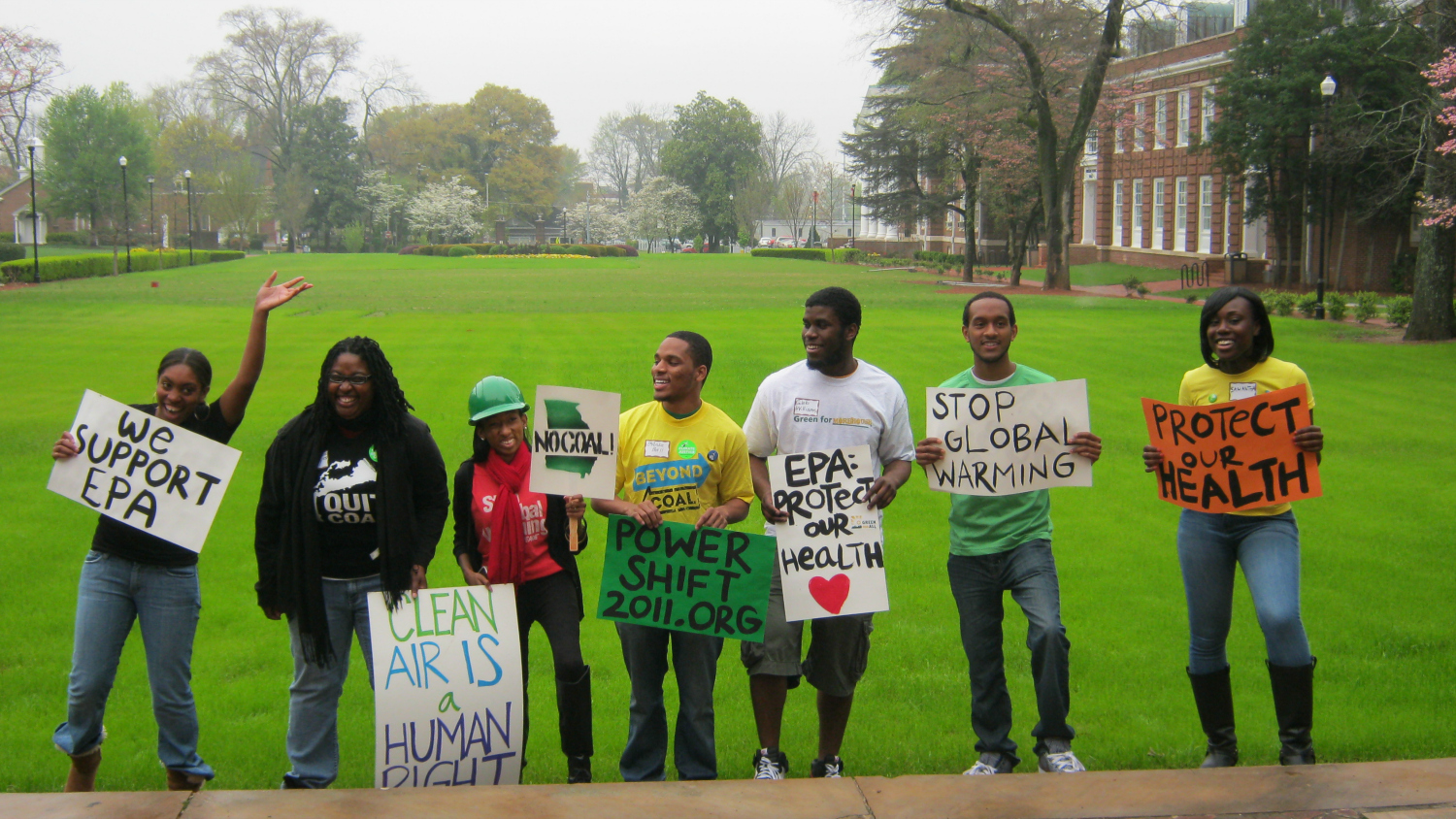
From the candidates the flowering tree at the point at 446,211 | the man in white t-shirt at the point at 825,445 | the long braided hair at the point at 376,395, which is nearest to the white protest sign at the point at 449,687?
the long braided hair at the point at 376,395

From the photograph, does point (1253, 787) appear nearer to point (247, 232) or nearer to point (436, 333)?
point (436, 333)

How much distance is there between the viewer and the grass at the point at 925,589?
18.1 feet

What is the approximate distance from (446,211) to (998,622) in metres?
109

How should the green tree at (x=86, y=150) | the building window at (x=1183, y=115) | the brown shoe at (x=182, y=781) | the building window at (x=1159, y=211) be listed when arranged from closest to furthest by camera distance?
the brown shoe at (x=182, y=781)
the building window at (x=1183, y=115)
the building window at (x=1159, y=211)
the green tree at (x=86, y=150)

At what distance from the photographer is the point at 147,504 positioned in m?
4.64

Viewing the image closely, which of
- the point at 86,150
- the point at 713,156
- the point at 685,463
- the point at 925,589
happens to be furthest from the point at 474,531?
the point at 713,156

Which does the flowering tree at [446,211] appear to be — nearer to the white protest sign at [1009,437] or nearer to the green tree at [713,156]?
the green tree at [713,156]

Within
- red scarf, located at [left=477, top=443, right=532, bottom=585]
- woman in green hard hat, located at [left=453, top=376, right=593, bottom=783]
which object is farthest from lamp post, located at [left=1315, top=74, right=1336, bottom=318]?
red scarf, located at [left=477, top=443, right=532, bottom=585]

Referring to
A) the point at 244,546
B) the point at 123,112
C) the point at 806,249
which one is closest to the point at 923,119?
the point at 244,546

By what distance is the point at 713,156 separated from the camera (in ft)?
392

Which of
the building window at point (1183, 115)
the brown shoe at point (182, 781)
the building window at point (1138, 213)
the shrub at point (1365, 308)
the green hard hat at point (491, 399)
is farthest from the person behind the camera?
the building window at point (1138, 213)

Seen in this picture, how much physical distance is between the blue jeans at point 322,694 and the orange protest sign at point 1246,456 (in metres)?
3.32

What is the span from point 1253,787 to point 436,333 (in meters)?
22.3

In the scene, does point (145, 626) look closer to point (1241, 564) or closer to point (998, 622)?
point (998, 622)
